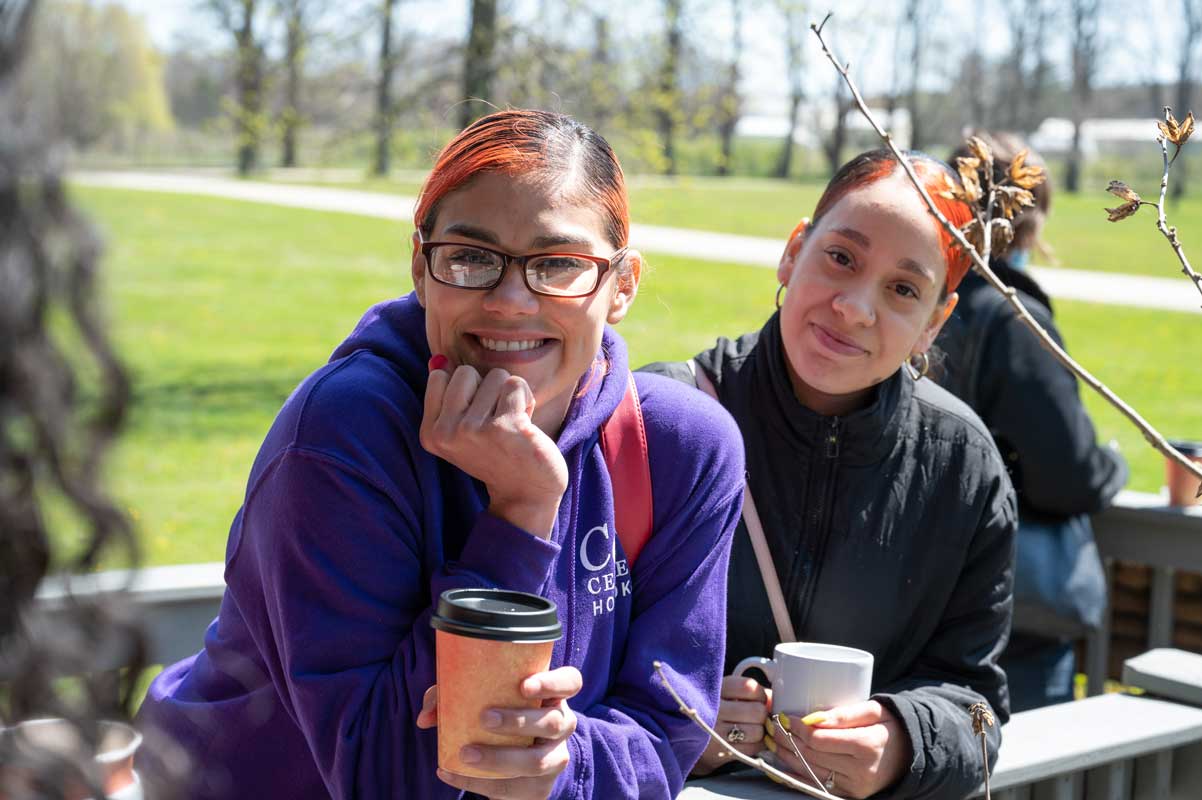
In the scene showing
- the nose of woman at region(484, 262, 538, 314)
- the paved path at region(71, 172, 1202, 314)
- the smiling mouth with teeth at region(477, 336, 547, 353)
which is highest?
the nose of woman at region(484, 262, 538, 314)

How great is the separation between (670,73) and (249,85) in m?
2.78

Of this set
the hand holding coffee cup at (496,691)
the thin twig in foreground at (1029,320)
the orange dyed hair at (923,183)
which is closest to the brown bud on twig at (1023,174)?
the orange dyed hair at (923,183)

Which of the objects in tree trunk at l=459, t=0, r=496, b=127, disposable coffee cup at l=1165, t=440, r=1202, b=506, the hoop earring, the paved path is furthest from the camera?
the paved path

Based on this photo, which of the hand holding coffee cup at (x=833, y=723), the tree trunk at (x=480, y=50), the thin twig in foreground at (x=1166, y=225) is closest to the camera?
the thin twig in foreground at (x=1166, y=225)

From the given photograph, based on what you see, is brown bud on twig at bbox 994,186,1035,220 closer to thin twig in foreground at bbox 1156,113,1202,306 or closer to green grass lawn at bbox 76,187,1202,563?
thin twig in foreground at bbox 1156,113,1202,306

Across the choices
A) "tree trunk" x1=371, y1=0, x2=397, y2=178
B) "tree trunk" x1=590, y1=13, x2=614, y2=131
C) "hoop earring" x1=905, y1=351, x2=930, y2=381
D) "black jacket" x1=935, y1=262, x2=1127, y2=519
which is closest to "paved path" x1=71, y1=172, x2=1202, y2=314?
"tree trunk" x1=371, y1=0, x2=397, y2=178

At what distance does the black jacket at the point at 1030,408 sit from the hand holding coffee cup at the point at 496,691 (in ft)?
7.58

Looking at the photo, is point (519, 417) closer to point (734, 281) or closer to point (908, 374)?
point (908, 374)

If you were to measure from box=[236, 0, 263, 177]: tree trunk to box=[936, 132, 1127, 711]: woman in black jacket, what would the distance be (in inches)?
239

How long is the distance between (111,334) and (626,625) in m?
1.59

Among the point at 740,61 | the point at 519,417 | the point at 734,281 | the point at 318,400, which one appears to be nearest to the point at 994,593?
the point at 519,417

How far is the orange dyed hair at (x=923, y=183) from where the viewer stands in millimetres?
2623

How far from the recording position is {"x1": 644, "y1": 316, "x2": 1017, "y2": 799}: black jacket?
2.55 meters

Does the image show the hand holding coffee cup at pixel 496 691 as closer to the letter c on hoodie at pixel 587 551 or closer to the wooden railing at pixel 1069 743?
the letter c on hoodie at pixel 587 551
